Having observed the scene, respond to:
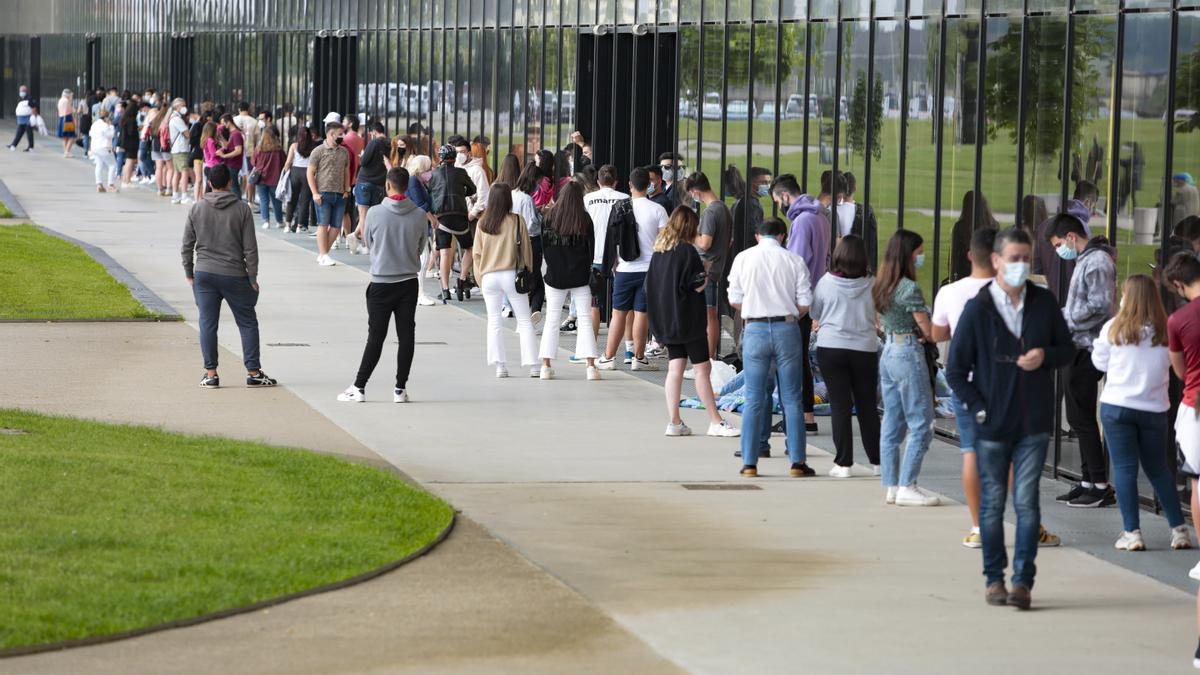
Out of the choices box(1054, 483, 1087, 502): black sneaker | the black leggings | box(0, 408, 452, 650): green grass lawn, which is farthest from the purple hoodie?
the black leggings

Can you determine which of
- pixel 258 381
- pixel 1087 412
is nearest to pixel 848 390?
pixel 1087 412

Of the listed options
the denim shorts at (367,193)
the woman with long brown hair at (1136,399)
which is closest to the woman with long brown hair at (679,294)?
the woman with long brown hair at (1136,399)

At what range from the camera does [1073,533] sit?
10945mm

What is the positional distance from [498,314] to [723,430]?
127 inches

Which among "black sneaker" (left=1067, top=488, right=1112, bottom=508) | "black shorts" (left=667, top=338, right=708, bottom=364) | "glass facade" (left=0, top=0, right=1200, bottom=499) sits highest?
"glass facade" (left=0, top=0, right=1200, bottom=499)

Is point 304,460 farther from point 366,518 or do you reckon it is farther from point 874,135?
point 874,135

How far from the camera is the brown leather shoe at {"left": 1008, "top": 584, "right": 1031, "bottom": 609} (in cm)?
888

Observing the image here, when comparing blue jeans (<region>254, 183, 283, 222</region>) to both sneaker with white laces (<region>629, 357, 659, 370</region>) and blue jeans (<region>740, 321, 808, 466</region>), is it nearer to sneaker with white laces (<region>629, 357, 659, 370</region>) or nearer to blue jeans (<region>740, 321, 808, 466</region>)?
sneaker with white laces (<region>629, 357, 659, 370</region>)

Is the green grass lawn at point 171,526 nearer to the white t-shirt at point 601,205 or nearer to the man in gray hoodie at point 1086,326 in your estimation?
the man in gray hoodie at point 1086,326

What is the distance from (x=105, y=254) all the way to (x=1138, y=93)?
1835 centimetres

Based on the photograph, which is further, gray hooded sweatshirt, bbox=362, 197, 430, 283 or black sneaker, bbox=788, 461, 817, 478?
gray hooded sweatshirt, bbox=362, 197, 430, 283

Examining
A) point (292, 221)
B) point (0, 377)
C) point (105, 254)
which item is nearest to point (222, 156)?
point (292, 221)

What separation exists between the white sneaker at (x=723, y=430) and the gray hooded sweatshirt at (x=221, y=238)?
3908 millimetres

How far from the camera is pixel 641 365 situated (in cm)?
1803
